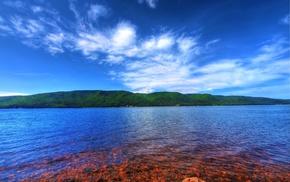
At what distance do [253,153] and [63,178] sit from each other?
66.9 ft

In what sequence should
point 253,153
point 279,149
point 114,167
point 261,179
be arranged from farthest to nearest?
point 279,149 → point 253,153 → point 114,167 → point 261,179

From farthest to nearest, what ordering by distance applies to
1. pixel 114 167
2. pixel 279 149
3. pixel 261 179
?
pixel 279 149
pixel 114 167
pixel 261 179

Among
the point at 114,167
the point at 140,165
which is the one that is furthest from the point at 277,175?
the point at 114,167

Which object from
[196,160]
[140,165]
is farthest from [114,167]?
[196,160]

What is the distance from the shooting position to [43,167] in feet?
48.3

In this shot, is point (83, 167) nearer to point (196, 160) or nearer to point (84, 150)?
point (84, 150)

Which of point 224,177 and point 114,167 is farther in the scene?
point 114,167

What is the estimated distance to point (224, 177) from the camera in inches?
479

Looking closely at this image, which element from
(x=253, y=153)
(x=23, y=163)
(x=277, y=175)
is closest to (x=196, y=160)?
(x=277, y=175)

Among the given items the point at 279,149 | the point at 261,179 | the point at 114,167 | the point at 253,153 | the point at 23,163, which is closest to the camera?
the point at 261,179

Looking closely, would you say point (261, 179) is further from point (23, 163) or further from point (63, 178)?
point (23, 163)

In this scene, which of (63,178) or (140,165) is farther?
(140,165)

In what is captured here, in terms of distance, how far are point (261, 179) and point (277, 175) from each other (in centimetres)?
189

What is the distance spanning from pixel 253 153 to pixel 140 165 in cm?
1373
